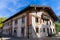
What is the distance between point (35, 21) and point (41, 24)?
2366 mm

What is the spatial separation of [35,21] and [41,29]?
9.44 ft

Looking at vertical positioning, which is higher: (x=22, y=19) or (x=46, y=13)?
(x=46, y=13)

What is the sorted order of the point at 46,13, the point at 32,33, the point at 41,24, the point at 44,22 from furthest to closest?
the point at 46,13
the point at 44,22
the point at 41,24
the point at 32,33

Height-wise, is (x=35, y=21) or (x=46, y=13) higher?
(x=46, y=13)

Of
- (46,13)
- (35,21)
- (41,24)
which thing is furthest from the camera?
Result: (46,13)

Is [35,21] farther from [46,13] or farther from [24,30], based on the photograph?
[46,13]

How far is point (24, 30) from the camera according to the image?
24.7 metres

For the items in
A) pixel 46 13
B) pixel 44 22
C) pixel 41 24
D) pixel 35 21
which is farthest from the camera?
pixel 46 13

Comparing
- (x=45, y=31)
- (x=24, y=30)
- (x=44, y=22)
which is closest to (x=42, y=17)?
(x=44, y=22)

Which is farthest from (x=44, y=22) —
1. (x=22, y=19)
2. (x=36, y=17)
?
(x=22, y=19)

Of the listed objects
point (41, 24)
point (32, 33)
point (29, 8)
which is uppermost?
point (29, 8)

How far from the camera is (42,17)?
2716 centimetres

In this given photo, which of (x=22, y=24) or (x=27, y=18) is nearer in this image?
(x=27, y=18)

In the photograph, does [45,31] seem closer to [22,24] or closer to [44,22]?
[44,22]
